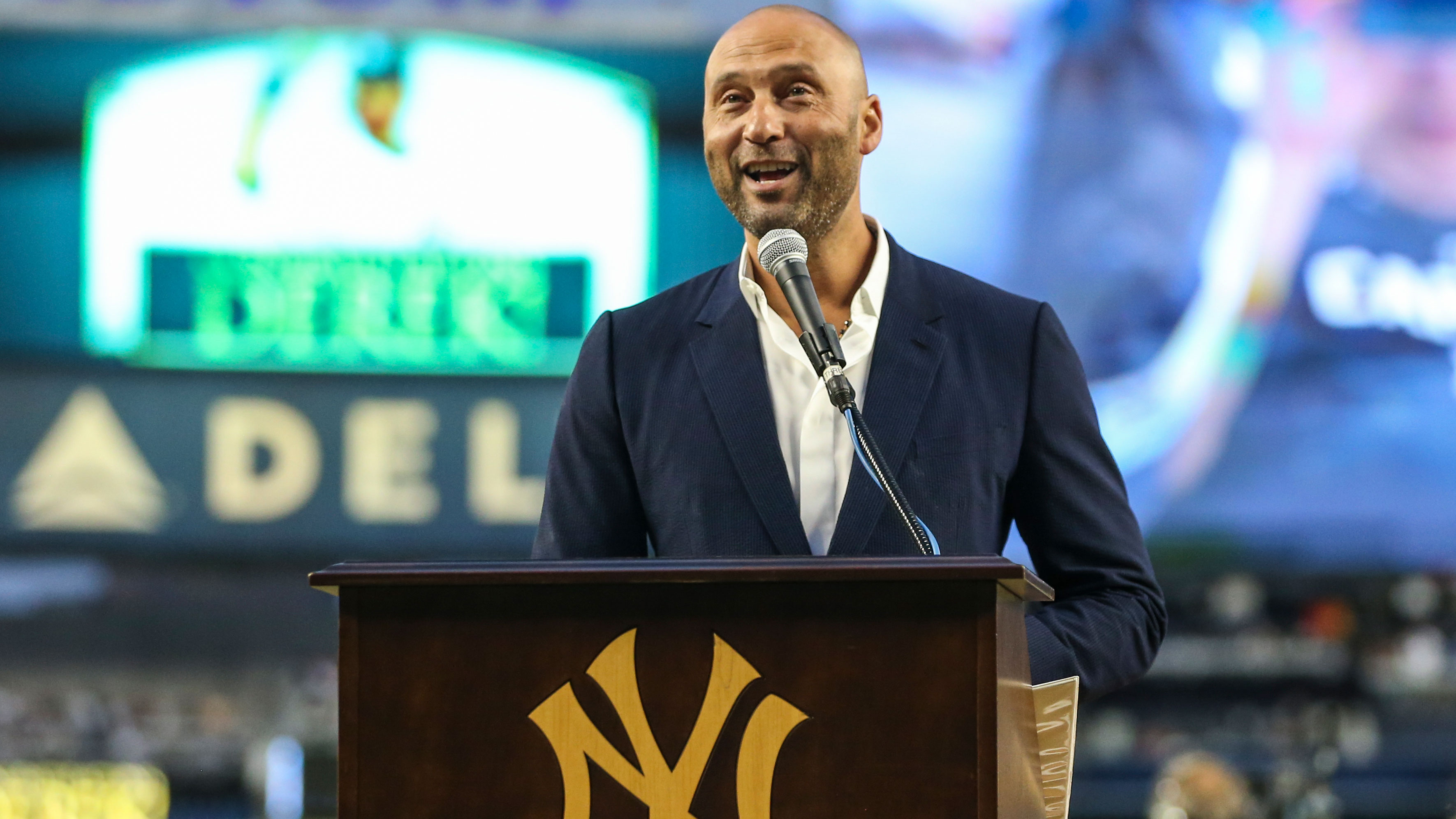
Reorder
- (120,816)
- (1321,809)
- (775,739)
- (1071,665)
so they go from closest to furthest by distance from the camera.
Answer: (775,739), (1071,665), (1321,809), (120,816)

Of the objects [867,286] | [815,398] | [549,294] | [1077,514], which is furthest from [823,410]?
[549,294]

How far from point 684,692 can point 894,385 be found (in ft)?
2.05

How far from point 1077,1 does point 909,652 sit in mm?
5088

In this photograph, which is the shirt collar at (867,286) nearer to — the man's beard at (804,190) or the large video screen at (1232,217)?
the man's beard at (804,190)

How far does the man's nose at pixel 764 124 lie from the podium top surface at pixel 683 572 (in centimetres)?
64

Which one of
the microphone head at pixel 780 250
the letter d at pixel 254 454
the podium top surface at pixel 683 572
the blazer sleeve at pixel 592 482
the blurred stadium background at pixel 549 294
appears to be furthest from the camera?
the letter d at pixel 254 454

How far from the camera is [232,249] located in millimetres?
5672

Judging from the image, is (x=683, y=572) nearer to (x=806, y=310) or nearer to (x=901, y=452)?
(x=806, y=310)

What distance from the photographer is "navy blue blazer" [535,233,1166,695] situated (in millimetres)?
1539

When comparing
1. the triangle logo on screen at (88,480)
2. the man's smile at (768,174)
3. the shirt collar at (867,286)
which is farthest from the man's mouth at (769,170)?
the triangle logo on screen at (88,480)

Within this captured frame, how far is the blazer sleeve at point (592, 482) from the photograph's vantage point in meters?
1.66

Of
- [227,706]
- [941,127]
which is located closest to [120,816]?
[227,706]

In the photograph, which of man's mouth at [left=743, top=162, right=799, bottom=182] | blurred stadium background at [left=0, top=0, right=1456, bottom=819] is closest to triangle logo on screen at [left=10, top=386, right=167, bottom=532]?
blurred stadium background at [left=0, top=0, right=1456, bottom=819]

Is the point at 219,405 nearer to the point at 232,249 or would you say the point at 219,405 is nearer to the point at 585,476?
the point at 232,249
